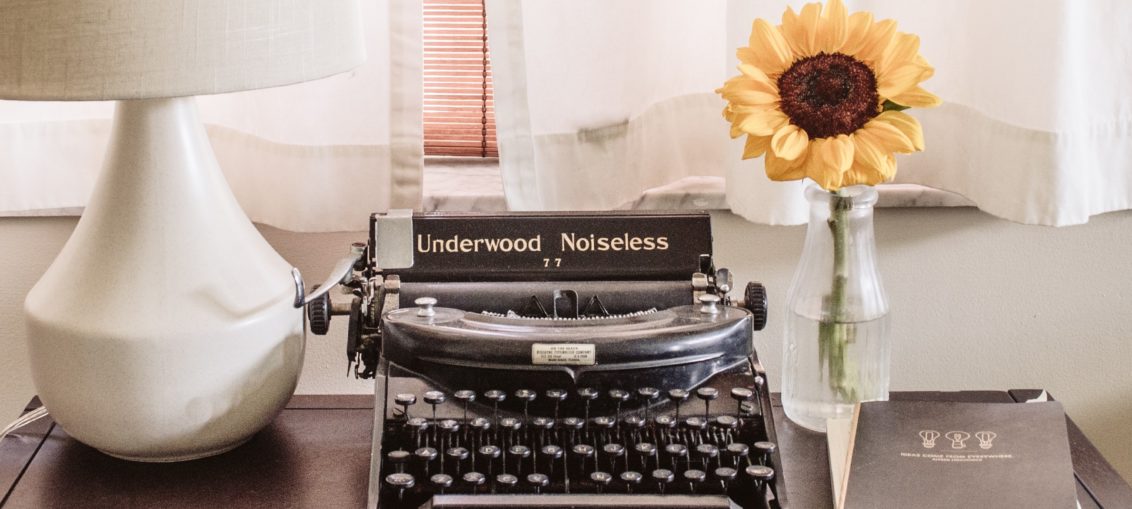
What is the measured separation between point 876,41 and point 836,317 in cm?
28

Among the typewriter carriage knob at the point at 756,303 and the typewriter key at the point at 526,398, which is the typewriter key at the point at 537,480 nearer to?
the typewriter key at the point at 526,398

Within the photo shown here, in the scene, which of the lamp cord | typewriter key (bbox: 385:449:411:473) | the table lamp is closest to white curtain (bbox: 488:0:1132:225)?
the table lamp

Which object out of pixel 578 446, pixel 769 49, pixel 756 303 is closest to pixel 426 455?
pixel 578 446

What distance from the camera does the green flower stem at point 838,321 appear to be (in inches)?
44.9

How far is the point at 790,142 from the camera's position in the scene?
104 centimetres

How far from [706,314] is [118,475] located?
56cm

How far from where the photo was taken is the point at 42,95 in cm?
90

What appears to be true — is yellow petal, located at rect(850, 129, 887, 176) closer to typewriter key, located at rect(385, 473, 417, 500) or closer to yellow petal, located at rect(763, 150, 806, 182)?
yellow petal, located at rect(763, 150, 806, 182)

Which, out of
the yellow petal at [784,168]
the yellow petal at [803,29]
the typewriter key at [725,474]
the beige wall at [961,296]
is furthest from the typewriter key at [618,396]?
the beige wall at [961,296]

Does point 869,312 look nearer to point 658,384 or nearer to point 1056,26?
point 658,384

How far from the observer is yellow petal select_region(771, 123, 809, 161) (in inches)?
40.9

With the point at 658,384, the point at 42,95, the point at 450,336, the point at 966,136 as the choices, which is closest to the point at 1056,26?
the point at 966,136

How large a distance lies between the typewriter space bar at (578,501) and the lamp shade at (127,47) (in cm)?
37

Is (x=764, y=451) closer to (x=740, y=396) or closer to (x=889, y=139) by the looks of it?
(x=740, y=396)
